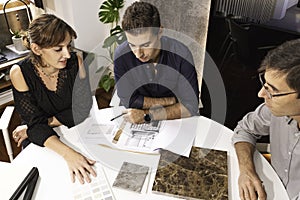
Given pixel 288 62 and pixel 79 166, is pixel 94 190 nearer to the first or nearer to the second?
pixel 79 166

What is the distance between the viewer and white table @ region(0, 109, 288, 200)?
118 centimetres

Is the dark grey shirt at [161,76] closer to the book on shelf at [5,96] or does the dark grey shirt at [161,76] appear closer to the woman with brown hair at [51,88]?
the woman with brown hair at [51,88]

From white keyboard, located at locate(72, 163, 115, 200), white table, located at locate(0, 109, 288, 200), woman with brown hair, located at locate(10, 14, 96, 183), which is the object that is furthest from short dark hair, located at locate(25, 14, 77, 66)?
white keyboard, located at locate(72, 163, 115, 200)

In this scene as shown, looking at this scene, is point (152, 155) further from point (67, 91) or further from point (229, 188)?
point (67, 91)

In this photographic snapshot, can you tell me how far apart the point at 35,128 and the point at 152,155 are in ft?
1.87

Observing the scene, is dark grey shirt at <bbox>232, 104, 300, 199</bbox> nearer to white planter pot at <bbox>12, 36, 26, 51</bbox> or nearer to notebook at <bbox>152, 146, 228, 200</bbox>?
notebook at <bbox>152, 146, 228, 200</bbox>

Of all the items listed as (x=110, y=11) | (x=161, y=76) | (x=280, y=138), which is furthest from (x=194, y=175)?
(x=110, y=11)

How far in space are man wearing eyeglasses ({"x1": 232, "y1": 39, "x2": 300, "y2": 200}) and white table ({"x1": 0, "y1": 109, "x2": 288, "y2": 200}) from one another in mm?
40

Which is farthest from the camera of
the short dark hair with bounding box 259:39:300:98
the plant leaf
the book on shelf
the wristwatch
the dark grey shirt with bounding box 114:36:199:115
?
the book on shelf

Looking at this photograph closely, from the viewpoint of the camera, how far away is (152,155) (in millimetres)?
1349

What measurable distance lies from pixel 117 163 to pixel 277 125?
2.41 ft

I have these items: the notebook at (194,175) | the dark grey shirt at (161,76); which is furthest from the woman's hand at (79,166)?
the dark grey shirt at (161,76)

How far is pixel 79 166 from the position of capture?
1.28 metres

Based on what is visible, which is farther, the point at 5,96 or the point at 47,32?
the point at 5,96
